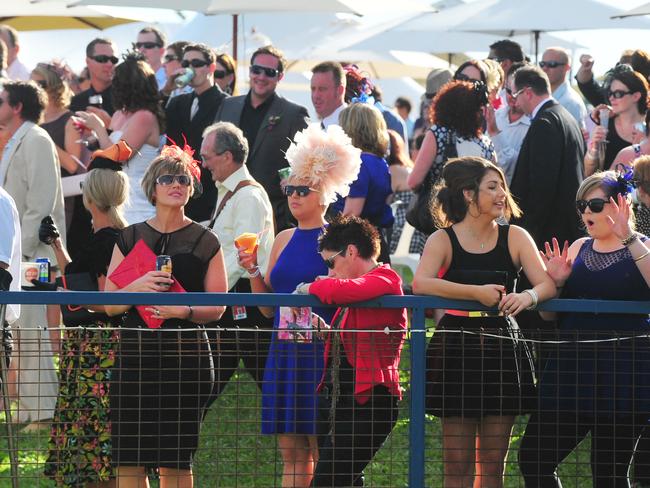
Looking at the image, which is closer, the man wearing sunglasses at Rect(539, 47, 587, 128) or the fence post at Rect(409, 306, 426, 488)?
the fence post at Rect(409, 306, 426, 488)

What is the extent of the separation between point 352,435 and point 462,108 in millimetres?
3370

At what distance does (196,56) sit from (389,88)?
56.4 feet

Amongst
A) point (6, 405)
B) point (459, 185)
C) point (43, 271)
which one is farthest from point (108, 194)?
point (459, 185)

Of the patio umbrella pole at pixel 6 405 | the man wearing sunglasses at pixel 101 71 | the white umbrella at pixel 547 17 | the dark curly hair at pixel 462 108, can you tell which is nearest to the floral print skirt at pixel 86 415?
the patio umbrella pole at pixel 6 405

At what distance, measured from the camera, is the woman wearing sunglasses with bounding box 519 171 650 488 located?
Result: 5508mm

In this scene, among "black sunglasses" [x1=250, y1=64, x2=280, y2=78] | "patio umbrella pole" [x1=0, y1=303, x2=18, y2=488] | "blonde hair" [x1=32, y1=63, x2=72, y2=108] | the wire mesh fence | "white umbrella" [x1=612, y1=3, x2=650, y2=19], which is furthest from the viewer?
"white umbrella" [x1=612, y1=3, x2=650, y2=19]

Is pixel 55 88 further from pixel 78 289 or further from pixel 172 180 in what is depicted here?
pixel 172 180

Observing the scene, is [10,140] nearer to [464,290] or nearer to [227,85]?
[227,85]

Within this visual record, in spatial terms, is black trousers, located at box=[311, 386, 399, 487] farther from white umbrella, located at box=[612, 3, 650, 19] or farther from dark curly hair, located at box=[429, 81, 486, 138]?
white umbrella, located at box=[612, 3, 650, 19]

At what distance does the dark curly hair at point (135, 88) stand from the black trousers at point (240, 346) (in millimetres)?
1880

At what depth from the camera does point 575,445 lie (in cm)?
559

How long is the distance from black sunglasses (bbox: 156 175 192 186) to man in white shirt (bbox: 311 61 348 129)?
3.21 m

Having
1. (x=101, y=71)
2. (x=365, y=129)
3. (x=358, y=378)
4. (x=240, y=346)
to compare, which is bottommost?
(x=358, y=378)

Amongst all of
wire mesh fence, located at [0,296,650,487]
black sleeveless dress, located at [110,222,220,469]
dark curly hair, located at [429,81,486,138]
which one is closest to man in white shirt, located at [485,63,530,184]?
dark curly hair, located at [429,81,486,138]
